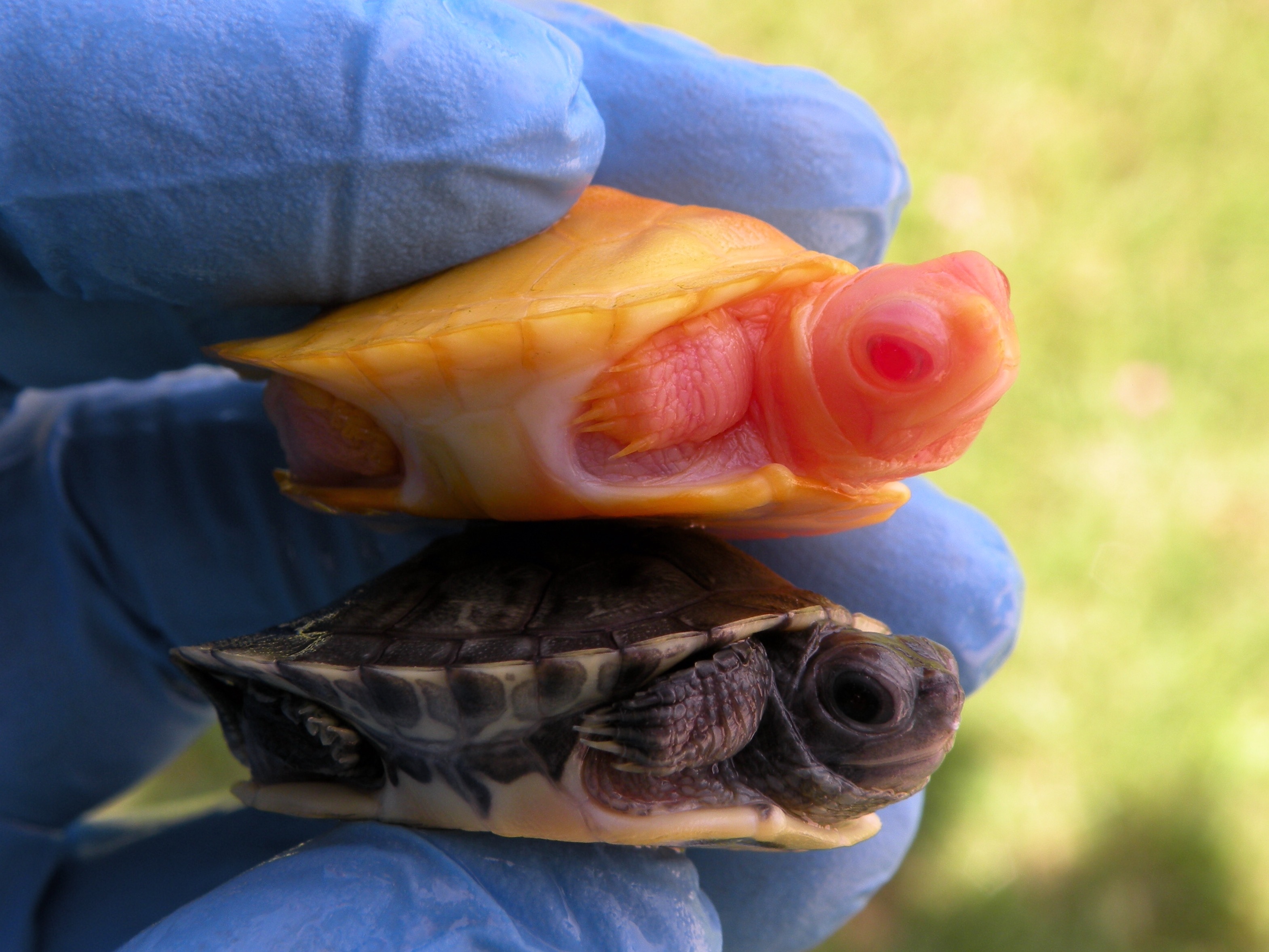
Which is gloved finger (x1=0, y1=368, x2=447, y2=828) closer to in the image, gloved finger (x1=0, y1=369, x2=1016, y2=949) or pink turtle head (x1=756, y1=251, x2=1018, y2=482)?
gloved finger (x1=0, y1=369, x2=1016, y2=949)

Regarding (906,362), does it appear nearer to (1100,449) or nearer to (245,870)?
(245,870)

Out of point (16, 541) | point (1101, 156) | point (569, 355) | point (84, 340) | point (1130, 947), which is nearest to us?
point (569, 355)

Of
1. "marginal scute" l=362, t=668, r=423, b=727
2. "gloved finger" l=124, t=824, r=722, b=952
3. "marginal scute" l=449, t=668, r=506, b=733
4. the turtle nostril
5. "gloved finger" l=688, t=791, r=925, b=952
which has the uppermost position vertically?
the turtle nostril

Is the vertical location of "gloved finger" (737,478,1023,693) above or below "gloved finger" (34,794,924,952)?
above

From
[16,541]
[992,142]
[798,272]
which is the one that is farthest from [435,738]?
[992,142]

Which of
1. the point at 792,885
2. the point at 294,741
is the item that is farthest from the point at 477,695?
the point at 792,885

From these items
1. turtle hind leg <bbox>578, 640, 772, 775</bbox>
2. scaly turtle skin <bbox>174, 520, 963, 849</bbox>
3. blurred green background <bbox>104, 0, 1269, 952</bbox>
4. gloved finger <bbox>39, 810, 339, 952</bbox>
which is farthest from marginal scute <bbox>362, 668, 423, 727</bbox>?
blurred green background <bbox>104, 0, 1269, 952</bbox>

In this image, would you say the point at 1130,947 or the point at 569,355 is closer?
the point at 569,355

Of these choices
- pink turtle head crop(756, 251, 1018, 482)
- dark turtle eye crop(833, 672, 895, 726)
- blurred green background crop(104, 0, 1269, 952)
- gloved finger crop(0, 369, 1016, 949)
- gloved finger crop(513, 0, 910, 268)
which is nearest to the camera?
pink turtle head crop(756, 251, 1018, 482)

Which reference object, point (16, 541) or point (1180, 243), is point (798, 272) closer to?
point (16, 541)
